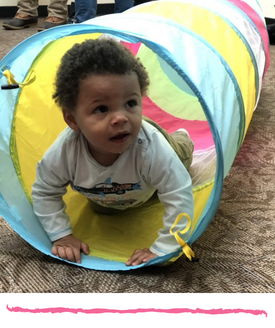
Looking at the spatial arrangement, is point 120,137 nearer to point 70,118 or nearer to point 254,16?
point 70,118

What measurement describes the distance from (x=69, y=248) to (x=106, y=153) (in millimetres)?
213

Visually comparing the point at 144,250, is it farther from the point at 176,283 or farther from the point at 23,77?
the point at 23,77

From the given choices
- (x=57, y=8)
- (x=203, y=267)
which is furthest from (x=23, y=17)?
(x=203, y=267)

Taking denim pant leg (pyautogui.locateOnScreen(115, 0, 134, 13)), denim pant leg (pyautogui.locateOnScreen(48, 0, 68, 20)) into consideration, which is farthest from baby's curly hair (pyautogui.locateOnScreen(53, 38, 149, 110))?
denim pant leg (pyautogui.locateOnScreen(48, 0, 68, 20))

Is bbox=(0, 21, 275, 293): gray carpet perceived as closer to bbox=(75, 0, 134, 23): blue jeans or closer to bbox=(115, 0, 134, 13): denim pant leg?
bbox=(75, 0, 134, 23): blue jeans

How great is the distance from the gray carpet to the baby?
1.8 inches

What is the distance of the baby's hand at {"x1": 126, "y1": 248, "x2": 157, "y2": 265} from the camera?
0.84m

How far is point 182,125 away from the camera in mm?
1397

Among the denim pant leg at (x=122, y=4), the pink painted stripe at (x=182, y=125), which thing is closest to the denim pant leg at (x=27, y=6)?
the denim pant leg at (x=122, y=4)

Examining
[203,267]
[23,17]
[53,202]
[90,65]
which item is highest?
[90,65]
